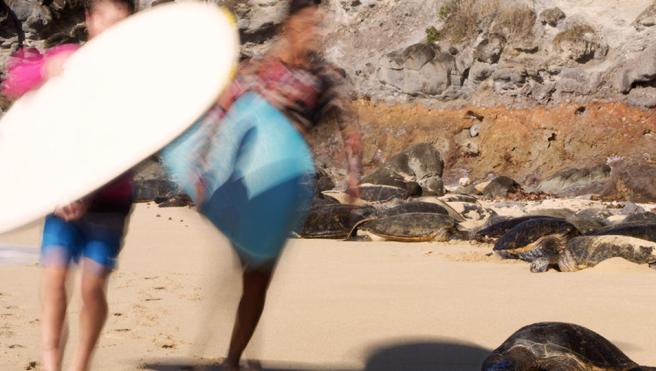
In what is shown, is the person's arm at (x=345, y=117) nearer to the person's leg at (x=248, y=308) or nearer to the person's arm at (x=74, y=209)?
the person's leg at (x=248, y=308)

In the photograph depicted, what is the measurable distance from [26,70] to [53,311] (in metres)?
0.89

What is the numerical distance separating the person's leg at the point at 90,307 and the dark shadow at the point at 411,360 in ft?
3.15

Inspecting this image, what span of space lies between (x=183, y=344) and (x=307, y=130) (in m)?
1.92

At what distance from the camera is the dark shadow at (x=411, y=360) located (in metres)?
4.63

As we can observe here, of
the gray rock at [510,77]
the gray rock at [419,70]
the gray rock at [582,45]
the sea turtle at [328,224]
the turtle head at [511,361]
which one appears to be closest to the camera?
the turtle head at [511,361]

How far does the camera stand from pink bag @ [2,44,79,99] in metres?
3.55

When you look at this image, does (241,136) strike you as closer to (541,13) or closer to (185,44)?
(185,44)

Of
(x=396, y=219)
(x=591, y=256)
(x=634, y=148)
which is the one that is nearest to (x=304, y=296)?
(x=591, y=256)

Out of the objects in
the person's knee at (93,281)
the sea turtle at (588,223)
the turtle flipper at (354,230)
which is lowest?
the turtle flipper at (354,230)

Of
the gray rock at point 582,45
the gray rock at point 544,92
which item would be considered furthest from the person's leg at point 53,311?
the gray rock at point 582,45

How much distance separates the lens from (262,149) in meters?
3.63

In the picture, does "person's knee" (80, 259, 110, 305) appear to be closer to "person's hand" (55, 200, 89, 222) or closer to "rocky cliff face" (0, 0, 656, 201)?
"person's hand" (55, 200, 89, 222)

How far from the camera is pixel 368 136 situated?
25.7 m

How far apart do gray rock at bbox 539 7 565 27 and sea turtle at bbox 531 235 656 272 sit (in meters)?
17.3
